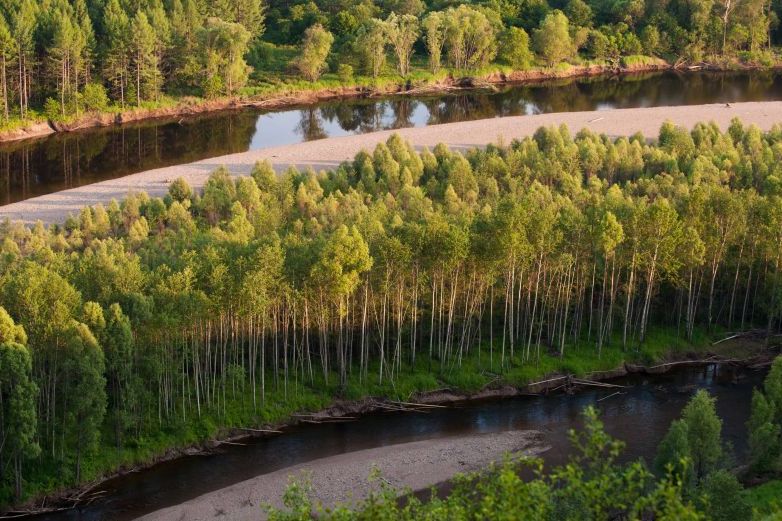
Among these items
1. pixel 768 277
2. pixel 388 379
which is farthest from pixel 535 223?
pixel 768 277

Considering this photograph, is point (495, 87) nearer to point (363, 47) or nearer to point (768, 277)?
point (363, 47)

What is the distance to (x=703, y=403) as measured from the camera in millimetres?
41625

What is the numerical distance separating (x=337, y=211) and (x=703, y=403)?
3091 cm

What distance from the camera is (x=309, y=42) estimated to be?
440 ft

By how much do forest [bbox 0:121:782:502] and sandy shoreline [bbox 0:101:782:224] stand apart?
49.7 feet

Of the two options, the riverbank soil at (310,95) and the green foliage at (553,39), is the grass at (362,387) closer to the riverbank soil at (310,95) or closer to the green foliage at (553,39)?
the riverbank soil at (310,95)

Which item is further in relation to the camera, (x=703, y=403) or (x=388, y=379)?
(x=388, y=379)

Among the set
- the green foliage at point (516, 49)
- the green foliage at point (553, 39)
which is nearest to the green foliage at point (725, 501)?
the green foliage at point (516, 49)

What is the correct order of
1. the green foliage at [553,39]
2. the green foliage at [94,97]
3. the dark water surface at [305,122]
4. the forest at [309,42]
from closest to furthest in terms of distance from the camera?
the dark water surface at [305,122] < the forest at [309,42] < the green foliage at [94,97] < the green foliage at [553,39]

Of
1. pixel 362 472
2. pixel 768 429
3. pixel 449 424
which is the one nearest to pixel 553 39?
pixel 449 424

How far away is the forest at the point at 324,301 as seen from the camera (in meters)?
44.0

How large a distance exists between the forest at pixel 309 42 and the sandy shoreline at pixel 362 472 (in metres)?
78.7

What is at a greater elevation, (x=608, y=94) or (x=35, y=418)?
(x=608, y=94)

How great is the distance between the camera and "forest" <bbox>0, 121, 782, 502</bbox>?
4400 centimetres
